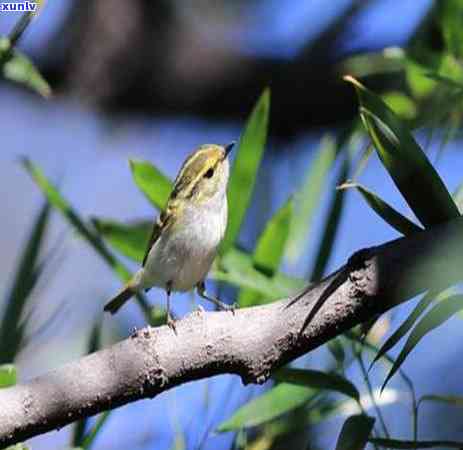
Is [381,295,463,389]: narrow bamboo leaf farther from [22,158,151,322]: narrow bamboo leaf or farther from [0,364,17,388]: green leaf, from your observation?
[22,158,151,322]: narrow bamboo leaf

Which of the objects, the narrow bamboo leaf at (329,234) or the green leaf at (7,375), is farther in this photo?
the narrow bamboo leaf at (329,234)

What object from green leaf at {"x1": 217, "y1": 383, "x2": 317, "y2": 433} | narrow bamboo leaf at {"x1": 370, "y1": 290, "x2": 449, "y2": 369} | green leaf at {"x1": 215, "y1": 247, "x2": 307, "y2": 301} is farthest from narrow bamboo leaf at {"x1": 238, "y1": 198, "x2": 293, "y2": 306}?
narrow bamboo leaf at {"x1": 370, "y1": 290, "x2": 449, "y2": 369}

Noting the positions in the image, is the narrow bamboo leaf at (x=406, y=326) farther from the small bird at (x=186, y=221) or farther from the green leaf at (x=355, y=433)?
the small bird at (x=186, y=221)

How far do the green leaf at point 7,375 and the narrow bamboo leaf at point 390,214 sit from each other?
0.25m

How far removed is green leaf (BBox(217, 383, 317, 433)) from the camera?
1.02 metres

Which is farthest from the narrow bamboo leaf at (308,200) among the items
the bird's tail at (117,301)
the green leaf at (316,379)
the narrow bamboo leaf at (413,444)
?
the narrow bamboo leaf at (413,444)

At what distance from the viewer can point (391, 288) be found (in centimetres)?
68

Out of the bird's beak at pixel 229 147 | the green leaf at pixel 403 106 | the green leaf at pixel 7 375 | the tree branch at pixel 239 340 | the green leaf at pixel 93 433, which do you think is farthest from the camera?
the green leaf at pixel 403 106

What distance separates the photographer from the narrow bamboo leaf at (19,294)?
41.4 inches

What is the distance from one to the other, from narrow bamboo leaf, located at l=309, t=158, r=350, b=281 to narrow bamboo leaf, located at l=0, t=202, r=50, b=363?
0.82ft

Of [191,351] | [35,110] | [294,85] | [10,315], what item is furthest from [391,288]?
[35,110]

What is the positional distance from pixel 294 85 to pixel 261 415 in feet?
5.04

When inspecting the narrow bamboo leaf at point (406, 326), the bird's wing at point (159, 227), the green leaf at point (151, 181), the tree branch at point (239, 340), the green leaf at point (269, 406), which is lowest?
the green leaf at point (269, 406)

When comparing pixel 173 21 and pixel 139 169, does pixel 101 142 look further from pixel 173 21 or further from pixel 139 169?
pixel 139 169
